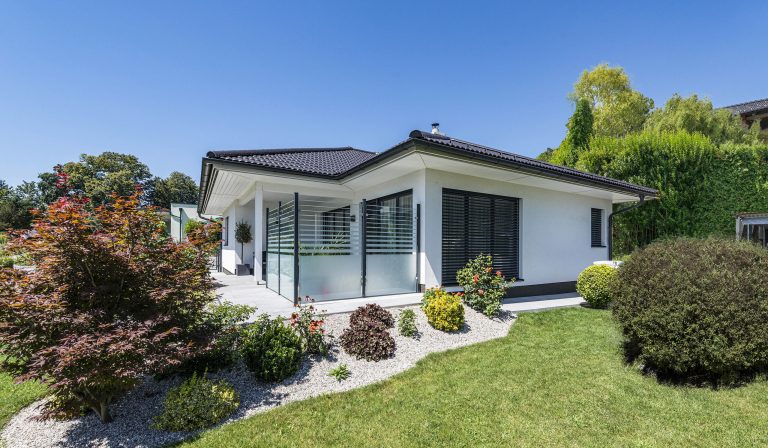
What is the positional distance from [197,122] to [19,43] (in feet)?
18.1

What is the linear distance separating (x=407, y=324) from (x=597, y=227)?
9.64 meters

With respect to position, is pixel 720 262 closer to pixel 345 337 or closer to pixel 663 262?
pixel 663 262

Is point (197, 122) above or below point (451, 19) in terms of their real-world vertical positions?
below

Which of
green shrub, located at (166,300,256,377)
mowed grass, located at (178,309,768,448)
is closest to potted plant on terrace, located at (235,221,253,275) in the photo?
green shrub, located at (166,300,256,377)

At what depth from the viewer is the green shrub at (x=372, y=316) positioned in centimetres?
562

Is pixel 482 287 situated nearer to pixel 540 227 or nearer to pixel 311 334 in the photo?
pixel 540 227

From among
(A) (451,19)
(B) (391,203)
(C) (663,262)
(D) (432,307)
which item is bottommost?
(D) (432,307)

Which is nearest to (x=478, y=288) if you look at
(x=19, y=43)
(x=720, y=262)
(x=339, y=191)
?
(x=720, y=262)

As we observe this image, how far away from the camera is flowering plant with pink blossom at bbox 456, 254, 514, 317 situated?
23.7 ft

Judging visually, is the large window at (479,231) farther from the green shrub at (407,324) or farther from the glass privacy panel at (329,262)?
the green shrub at (407,324)

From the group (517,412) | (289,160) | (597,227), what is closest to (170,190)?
(289,160)

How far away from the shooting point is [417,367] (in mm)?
4902

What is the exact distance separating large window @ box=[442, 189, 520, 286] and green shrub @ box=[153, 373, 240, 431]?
18.3 feet

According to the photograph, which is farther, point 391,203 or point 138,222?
point 391,203
